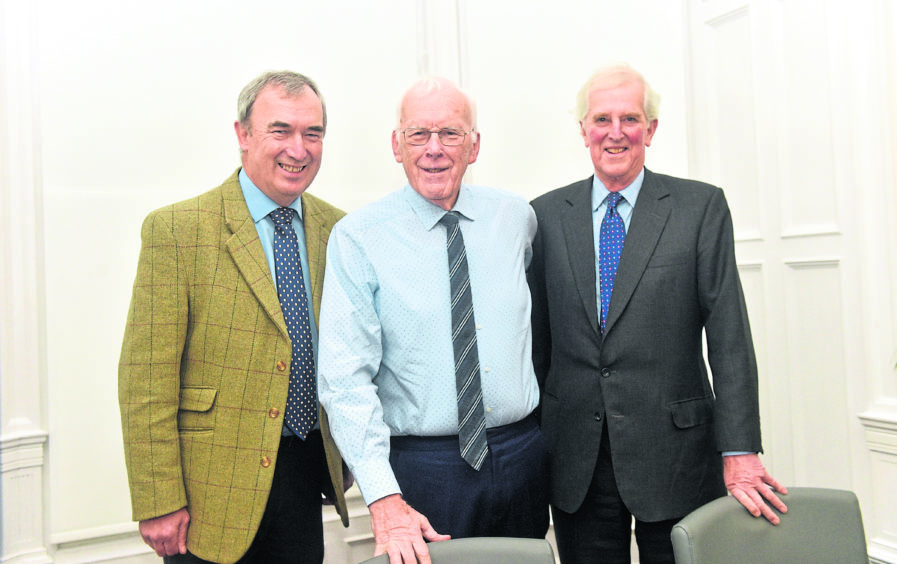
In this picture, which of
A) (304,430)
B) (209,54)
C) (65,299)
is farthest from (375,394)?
(209,54)

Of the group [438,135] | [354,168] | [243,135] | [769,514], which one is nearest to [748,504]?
[769,514]

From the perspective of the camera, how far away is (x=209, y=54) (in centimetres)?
269

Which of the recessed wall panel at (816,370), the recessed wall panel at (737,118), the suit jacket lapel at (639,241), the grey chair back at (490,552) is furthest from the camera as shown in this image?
the recessed wall panel at (737,118)

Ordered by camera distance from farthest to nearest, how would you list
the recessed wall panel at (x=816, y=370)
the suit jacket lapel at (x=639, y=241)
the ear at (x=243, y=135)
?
the recessed wall panel at (x=816, y=370) → the ear at (x=243, y=135) → the suit jacket lapel at (x=639, y=241)

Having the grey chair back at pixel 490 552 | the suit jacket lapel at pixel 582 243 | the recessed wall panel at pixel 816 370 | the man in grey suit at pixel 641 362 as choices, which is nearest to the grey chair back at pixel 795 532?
the man in grey suit at pixel 641 362

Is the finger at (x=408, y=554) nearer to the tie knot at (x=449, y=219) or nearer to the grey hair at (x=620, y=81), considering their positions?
the tie knot at (x=449, y=219)

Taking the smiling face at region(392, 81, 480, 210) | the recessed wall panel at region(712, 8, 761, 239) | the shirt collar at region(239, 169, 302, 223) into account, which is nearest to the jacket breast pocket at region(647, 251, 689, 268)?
the smiling face at region(392, 81, 480, 210)

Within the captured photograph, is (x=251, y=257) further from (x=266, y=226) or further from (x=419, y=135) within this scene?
(x=419, y=135)

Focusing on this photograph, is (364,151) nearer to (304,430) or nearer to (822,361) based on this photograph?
(304,430)

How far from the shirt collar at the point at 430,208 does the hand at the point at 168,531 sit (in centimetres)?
89

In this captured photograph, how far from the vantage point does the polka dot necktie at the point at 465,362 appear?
60.3 inches

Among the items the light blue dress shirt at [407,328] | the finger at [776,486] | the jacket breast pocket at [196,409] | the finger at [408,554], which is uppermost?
the light blue dress shirt at [407,328]

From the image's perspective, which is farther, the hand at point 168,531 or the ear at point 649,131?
the ear at point 649,131

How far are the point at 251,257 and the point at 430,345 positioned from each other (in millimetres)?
494
